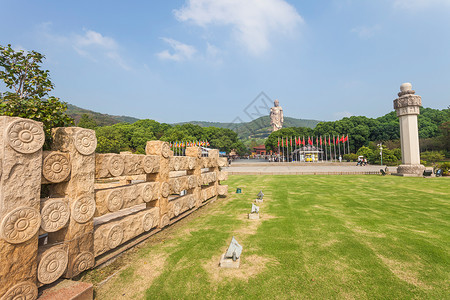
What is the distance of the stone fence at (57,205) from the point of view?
9.25 ft

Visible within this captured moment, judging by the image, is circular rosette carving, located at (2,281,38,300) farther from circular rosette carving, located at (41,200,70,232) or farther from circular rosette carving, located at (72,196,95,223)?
circular rosette carving, located at (72,196,95,223)

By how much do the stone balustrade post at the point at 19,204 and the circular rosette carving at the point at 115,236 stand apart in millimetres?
1466

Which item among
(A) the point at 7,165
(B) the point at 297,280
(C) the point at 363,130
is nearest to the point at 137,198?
(A) the point at 7,165

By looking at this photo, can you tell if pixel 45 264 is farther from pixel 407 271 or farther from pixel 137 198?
pixel 407 271

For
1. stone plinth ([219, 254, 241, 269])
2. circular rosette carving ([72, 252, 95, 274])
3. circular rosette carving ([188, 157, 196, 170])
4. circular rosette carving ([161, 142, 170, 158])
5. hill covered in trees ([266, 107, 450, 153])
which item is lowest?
stone plinth ([219, 254, 241, 269])

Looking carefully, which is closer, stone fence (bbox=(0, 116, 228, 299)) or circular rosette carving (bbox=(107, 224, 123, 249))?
stone fence (bbox=(0, 116, 228, 299))

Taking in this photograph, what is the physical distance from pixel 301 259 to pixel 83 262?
4.24m

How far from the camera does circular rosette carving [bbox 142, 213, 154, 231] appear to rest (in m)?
5.63

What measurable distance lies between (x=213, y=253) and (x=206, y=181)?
495cm

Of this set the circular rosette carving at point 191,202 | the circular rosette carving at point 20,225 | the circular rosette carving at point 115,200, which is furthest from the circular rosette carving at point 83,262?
the circular rosette carving at point 191,202

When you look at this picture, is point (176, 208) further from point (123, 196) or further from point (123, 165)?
point (123, 165)

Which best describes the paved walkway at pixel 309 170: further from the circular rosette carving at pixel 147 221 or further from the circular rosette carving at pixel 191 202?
the circular rosette carving at pixel 147 221

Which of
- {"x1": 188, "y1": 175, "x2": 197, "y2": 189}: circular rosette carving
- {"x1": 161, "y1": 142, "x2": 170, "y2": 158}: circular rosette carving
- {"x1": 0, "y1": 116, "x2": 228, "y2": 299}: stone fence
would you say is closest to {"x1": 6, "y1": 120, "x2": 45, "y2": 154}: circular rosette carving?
{"x1": 0, "y1": 116, "x2": 228, "y2": 299}: stone fence

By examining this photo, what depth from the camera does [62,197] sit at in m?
3.75
